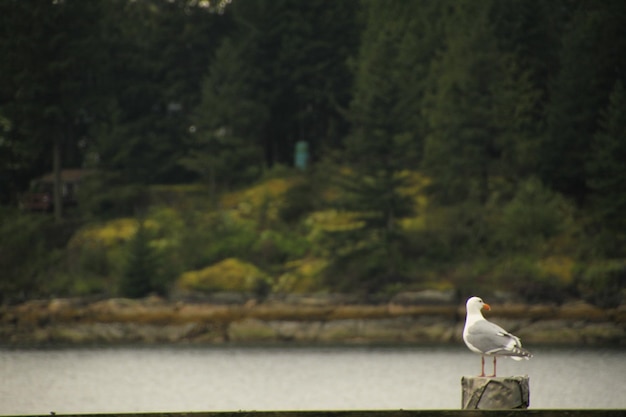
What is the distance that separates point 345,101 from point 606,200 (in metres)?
25.7

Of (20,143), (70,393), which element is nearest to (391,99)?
(20,143)

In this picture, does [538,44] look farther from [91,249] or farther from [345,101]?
[91,249]

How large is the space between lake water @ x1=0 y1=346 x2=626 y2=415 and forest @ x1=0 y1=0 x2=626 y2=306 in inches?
251

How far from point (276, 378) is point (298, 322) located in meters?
16.9

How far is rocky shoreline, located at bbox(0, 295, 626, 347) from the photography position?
72688 millimetres

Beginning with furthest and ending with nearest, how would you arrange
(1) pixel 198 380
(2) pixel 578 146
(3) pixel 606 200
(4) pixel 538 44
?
(4) pixel 538 44
(2) pixel 578 146
(3) pixel 606 200
(1) pixel 198 380

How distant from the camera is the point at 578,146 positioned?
7994cm

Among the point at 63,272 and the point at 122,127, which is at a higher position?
the point at 122,127

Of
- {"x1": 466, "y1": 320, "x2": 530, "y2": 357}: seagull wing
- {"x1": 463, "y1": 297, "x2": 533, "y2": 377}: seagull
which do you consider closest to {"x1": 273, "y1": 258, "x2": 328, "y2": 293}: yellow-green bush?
{"x1": 463, "y1": 297, "x2": 533, "y2": 377}: seagull

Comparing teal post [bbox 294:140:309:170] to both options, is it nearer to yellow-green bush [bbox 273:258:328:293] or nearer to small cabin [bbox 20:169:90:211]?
small cabin [bbox 20:169:90:211]

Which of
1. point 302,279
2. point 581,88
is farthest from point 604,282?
point 302,279

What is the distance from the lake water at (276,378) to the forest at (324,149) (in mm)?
6374

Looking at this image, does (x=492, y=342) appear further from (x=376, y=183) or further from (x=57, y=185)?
(x=57, y=185)

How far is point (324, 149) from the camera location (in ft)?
299
